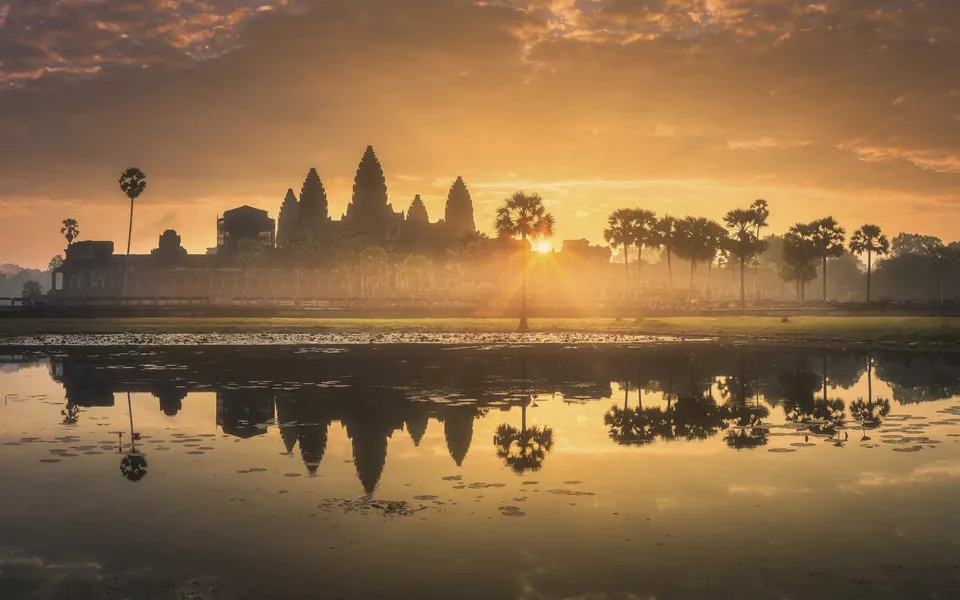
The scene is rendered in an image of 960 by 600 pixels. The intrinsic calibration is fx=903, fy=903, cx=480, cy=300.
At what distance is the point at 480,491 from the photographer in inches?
606

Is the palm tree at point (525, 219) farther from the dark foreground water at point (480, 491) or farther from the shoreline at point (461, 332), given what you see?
the dark foreground water at point (480, 491)

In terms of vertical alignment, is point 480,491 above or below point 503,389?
below

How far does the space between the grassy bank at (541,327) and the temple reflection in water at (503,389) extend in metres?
14.8

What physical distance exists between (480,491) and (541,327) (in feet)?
200

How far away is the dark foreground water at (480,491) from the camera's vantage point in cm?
1104

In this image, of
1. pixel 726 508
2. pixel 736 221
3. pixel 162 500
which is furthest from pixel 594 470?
pixel 736 221

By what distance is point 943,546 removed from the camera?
40.1 feet

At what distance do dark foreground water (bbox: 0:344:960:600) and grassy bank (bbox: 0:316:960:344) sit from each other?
107 feet

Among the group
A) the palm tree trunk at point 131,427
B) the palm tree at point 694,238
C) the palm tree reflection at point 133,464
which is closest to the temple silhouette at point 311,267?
the palm tree at point 694,238

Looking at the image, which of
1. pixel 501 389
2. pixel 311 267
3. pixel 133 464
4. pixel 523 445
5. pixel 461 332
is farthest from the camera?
pixel 311 267

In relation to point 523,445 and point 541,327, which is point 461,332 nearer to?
point 541,327

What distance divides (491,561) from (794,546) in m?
4.17

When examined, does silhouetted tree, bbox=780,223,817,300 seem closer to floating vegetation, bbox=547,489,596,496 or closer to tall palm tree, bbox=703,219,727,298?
tall palm tree, bbox=703,219,727,298

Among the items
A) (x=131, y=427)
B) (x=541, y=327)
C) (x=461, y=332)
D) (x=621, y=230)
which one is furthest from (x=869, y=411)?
(x=621, y=230)
